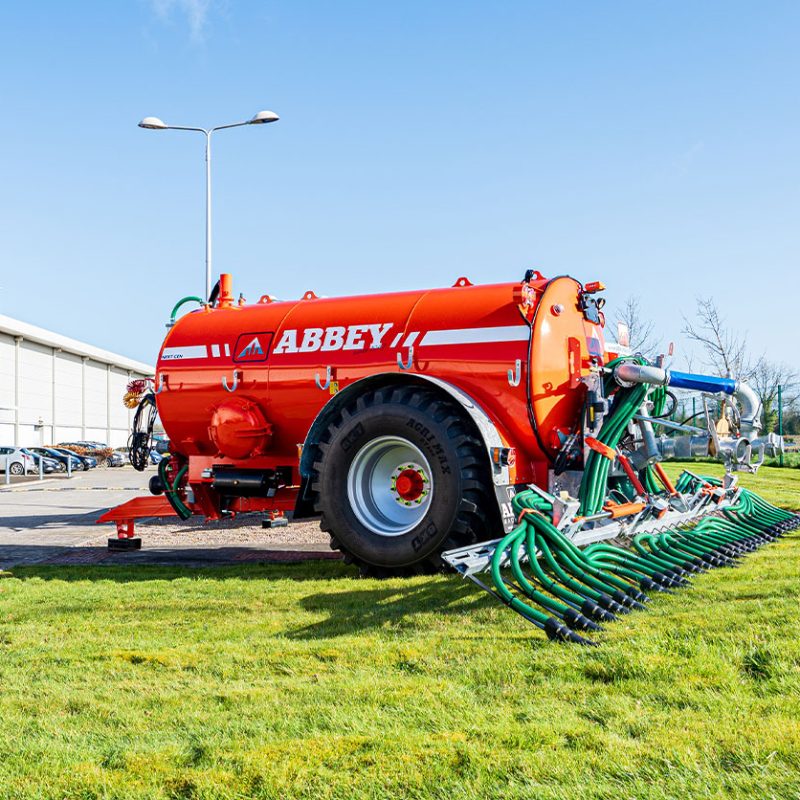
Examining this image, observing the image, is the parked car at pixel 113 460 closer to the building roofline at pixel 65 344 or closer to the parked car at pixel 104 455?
the parked car at pixel 104 455

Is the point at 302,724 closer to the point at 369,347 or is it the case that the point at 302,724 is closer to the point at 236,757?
the point at 236,757

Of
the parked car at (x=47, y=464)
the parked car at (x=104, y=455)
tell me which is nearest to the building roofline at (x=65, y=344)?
Result: the parked car at (x=104, y=455)

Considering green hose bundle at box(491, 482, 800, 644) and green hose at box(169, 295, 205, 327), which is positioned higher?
green hose at box(169, 295, 205, 327)

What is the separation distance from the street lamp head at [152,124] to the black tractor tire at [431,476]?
1288cm

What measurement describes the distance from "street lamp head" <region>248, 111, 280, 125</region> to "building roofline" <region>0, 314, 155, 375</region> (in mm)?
30680

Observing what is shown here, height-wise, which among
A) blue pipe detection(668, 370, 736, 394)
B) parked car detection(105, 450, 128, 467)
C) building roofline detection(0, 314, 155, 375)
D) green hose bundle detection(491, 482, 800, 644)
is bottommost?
parked car detection(105, 450, 128, 467)

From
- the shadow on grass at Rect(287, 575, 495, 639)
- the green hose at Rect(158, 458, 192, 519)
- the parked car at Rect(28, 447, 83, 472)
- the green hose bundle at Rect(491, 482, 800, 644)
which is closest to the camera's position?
the green hose bundle at Rect(491, 482, 800, 644)

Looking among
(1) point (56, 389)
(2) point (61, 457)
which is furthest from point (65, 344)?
(2) point (61, 457)

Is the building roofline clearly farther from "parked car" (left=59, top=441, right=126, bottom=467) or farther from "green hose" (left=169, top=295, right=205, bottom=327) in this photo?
"green hose" (left=169, top=295, right=205, bottom=327)

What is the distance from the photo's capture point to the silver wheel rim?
6.42 m

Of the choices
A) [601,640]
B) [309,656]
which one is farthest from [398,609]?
[601,640]

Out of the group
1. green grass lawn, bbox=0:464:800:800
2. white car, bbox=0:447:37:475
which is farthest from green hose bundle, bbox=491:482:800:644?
white car, bbox=0:447:37:475

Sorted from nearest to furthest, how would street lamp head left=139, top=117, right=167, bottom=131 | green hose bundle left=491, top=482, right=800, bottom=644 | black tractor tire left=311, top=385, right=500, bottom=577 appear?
green hose bundle left=491, top=482, right=800, bottom=644
black tractor tire left=311, top=385, right=500, bottom=577
street lamp head left=139, top=117, right=167, bottom=131

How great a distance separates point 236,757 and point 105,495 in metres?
17.1
